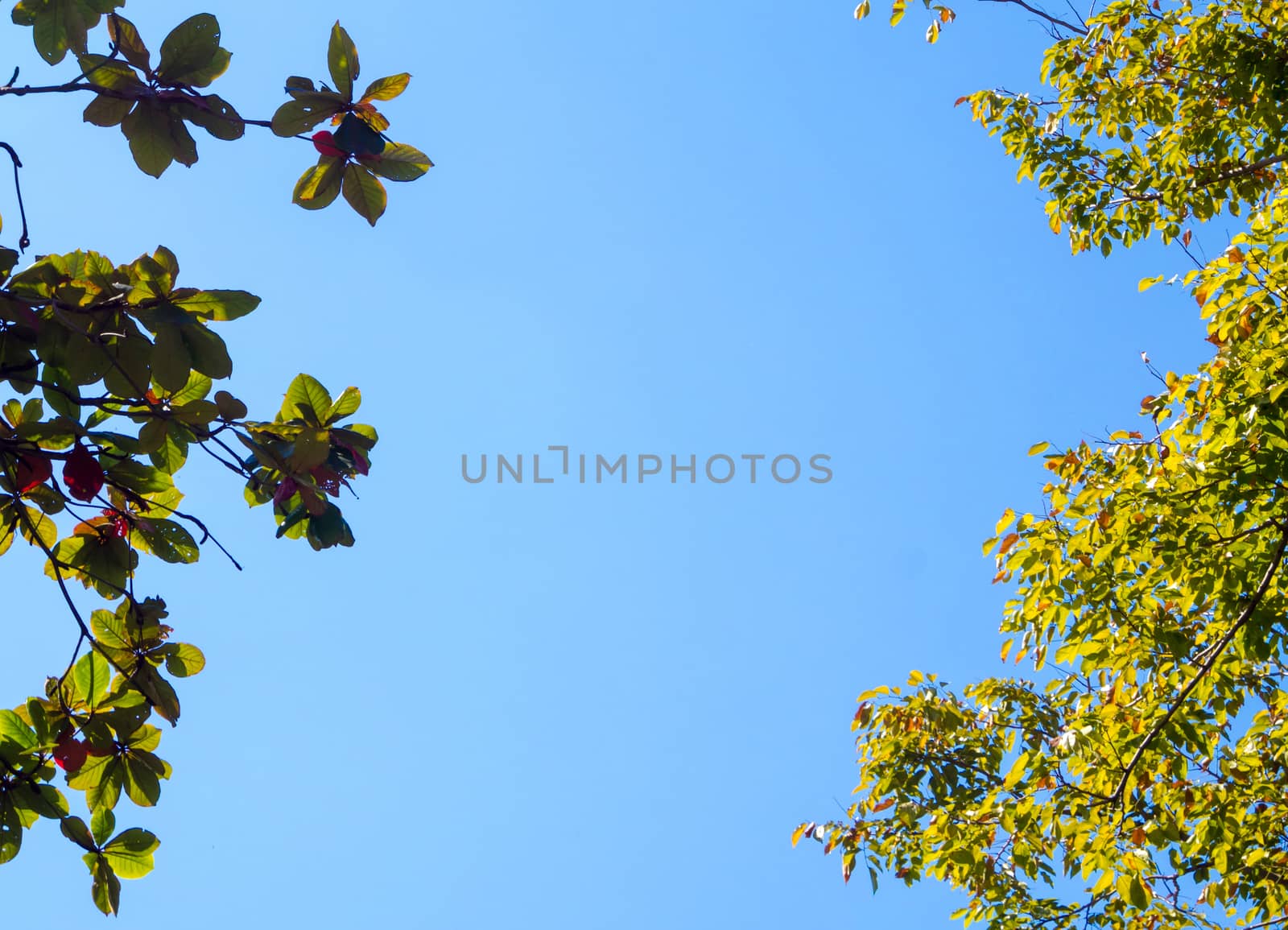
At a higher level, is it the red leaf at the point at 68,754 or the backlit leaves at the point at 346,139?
the backlit leaves at the point at 346,139

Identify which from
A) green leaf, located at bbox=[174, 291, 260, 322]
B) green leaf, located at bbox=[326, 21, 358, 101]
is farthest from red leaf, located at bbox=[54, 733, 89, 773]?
green leaf, located at bbox=[326, 21, 358, 101]

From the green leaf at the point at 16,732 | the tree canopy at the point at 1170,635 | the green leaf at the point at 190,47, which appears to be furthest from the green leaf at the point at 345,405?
the tree canopy at the point at 1170,635

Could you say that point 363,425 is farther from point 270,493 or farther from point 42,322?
point 42,322

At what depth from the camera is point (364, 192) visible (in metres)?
2.40

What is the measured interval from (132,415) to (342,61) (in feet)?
3.00

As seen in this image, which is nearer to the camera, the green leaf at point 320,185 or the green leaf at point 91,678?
the green leaf at point 91,678

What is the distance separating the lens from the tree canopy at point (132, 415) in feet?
6.95

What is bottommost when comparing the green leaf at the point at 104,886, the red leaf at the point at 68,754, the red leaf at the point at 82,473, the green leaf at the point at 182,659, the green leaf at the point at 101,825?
the green leaf at the point at 104,886

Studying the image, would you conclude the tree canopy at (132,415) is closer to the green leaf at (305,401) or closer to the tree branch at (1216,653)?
the green leaf at (305,401)

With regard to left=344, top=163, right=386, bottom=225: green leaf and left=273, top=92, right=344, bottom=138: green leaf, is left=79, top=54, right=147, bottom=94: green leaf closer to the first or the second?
left=273, top=92, right=344, bottom=138: green leaf

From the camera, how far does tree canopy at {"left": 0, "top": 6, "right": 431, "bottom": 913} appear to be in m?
2.12

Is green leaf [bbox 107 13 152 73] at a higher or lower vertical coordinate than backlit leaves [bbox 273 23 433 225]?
higher

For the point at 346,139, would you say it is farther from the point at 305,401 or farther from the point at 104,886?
the point at 104,886

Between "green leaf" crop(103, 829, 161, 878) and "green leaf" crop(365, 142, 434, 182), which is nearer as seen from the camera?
"green leaf" crop(103, 829, 161, 878)
